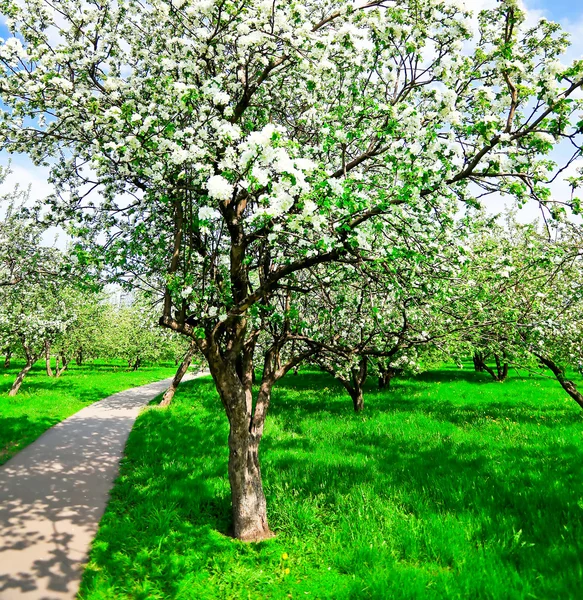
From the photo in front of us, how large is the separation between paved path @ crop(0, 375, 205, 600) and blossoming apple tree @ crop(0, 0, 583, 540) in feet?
8.20

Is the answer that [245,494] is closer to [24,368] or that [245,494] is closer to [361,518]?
[361,518]

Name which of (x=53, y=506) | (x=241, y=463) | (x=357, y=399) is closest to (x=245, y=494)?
(x=241, y=463)

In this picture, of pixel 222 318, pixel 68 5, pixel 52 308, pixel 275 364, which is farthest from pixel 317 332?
pixel 52 308

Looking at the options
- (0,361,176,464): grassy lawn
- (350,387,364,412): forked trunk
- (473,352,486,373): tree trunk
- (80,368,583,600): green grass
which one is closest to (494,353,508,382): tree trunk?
(473,352,486,373): tree trunk

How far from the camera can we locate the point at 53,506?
7.07 meters

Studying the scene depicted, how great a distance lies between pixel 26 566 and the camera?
5.20m

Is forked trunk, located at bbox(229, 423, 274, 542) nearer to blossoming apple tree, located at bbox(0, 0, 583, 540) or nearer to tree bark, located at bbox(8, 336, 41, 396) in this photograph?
blossoming apple tree, located at bbox(0, 0, 583, 540)

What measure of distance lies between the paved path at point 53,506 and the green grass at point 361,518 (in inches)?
12.9

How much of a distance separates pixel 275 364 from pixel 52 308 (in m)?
16.2

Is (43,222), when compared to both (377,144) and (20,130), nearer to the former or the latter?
(20,130)

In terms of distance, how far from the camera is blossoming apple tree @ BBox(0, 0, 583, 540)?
4.31 meters

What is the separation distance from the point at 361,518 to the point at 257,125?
22.8 feet

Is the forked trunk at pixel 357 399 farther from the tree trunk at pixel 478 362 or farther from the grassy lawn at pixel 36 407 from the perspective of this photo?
the tree trunk at pixel 478 362

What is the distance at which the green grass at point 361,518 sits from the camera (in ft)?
15.4
